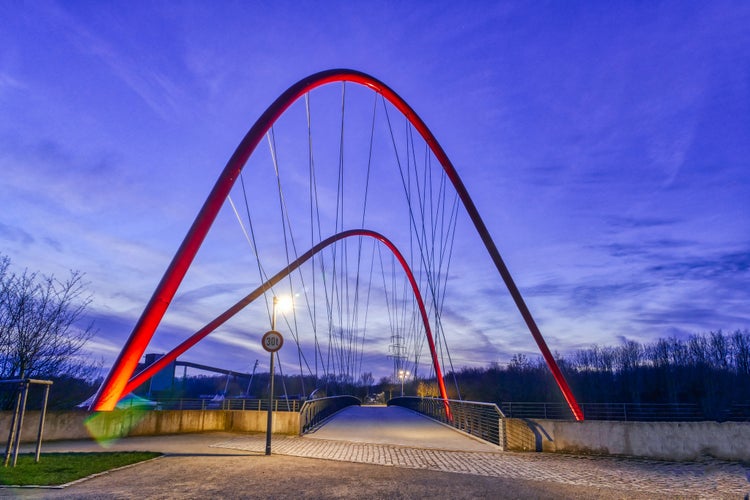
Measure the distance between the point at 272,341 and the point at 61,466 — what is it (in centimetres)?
503

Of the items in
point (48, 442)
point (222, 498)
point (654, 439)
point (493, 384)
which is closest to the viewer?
point (222, 498)

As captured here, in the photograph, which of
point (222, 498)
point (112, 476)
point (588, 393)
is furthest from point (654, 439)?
point (588, 393)

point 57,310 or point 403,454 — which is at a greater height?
point 57,310

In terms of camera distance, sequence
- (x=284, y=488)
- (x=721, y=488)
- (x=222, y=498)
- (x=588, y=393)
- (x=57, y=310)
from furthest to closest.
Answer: (x=588, y=393)
(x=57, y=310)
(x=721, y=488)
(x=284, y=488)
(x=222, y=498)

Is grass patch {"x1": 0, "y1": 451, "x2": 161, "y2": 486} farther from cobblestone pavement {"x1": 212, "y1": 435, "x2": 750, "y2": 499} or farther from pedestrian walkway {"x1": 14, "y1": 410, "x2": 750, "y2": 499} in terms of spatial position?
cobblestone pavement {"x1": 212, "y1": 435, "x2": 750, "y2": 499}

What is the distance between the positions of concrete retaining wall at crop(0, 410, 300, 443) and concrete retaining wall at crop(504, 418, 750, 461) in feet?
23.6

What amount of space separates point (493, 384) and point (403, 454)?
2994 inches

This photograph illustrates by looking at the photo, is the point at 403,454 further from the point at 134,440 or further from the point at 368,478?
the point at 134,440

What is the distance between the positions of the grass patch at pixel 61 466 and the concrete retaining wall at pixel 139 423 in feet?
9.73

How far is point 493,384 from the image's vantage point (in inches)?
3255

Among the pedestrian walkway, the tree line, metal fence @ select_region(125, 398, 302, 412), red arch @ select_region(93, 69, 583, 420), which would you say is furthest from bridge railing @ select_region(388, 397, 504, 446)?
the tree line

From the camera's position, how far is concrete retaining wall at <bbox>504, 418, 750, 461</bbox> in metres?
10.6

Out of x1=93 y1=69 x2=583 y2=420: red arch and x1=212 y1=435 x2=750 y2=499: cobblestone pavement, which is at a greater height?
x1=93 y1=69 x2=583 y2=420: red arch

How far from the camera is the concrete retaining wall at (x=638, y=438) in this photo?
10555 millimetres
